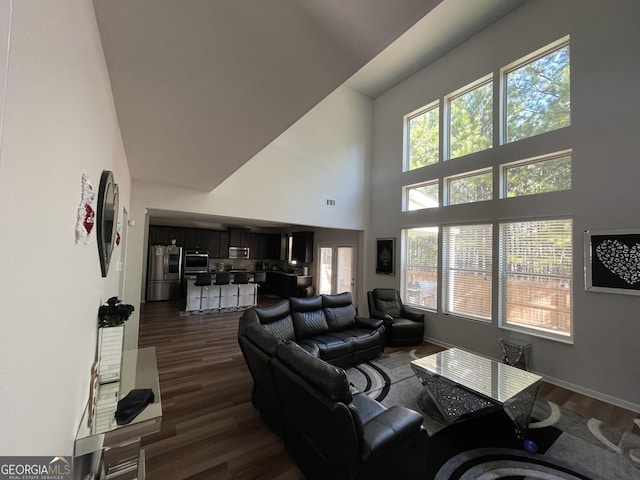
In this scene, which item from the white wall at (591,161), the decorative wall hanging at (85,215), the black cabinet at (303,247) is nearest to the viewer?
the decorative wall hanging at (85,215)

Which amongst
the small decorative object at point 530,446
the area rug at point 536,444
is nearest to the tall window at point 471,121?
the area rug at point 536,444

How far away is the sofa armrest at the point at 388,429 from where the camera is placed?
5.10 feet

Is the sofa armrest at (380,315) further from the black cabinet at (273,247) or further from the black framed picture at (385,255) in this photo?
the black cabinet at (273,247)

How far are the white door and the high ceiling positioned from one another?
17.2 feet

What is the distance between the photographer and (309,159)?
19.6 ft

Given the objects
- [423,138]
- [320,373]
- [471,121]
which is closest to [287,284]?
[423,138]

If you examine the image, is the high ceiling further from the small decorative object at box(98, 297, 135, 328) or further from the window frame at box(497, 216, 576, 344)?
the window frame at box(497, 216, 576, 344)

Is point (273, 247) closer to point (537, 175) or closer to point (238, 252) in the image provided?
point (238, 252)

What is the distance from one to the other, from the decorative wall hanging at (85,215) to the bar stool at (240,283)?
606cm

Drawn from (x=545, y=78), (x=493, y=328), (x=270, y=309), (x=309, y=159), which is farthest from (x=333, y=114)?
(x=493, y=328)

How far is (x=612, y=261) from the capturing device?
3.25 meters

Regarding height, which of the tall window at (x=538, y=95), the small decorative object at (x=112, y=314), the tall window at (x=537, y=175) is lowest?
the small decorative object at (x=112, y=314)

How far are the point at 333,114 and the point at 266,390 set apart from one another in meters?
6.01

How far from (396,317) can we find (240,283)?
13.8ft
